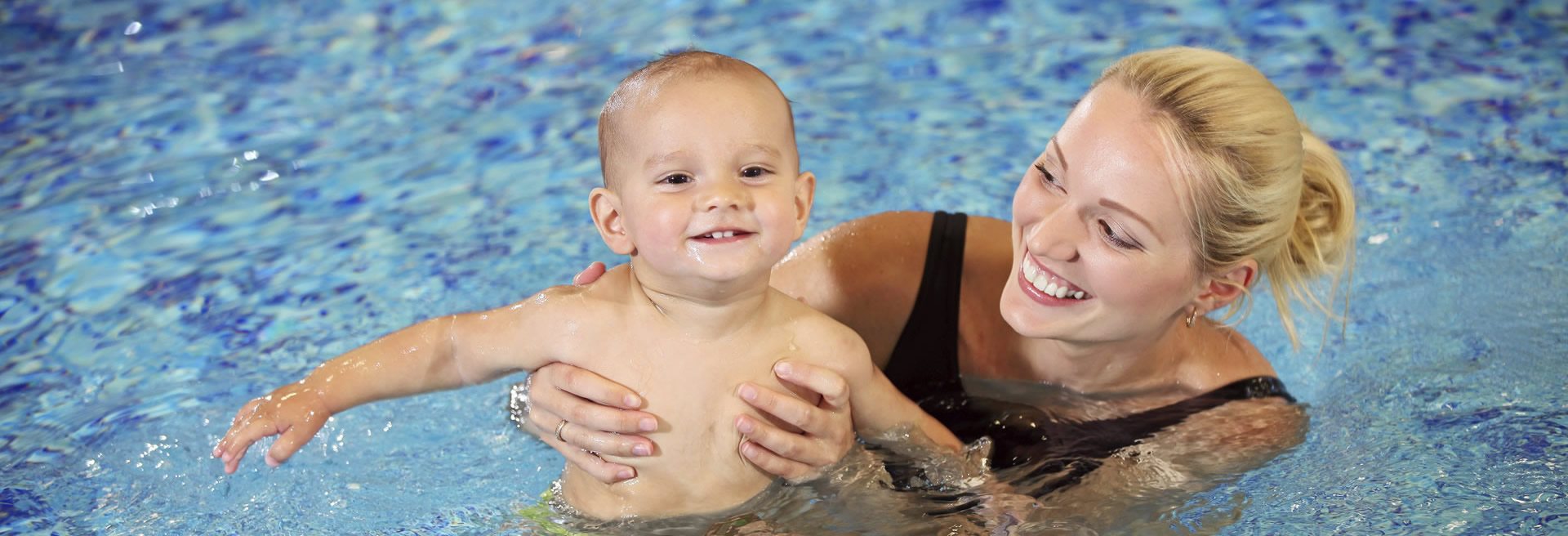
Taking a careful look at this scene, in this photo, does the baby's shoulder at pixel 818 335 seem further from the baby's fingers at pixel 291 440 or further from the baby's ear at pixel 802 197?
the baby's fingers at pixel 291 440

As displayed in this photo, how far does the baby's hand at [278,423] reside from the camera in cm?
249

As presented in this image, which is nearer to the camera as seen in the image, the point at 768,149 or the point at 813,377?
the point at 768,149

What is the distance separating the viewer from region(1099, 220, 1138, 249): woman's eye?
272cm

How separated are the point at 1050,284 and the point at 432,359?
1241 millimetres

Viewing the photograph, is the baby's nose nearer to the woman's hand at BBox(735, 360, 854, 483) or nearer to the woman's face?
the woman's hand at BBox(735, 360, 854, 483)

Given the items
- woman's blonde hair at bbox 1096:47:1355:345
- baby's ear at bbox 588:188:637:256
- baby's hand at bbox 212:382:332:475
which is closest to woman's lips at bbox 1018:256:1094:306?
woman's blonde hair at bbox 1096:47:1355:345

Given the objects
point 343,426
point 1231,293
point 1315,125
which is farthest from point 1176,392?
point 1315,125

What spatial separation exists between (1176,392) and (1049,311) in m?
0.67

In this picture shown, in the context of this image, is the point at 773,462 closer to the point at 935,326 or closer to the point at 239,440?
the point at 935,326

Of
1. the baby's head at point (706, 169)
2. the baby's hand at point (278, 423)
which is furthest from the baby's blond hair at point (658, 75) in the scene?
the baby's hand at point (278, 423)

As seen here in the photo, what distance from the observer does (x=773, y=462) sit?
271cm

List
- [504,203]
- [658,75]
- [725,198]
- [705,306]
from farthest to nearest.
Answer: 1. [504,203]
2. [705,306]
3. [658,75]
4. [725,198]

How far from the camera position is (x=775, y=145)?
2445 mm

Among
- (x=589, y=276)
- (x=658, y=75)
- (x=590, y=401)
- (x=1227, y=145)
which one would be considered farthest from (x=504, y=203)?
(x=1227, y=145)
